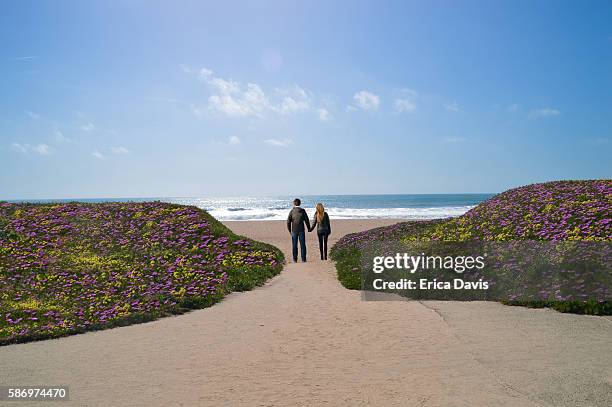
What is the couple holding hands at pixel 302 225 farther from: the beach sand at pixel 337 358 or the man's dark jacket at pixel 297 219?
the beach sand at pixel 337 358

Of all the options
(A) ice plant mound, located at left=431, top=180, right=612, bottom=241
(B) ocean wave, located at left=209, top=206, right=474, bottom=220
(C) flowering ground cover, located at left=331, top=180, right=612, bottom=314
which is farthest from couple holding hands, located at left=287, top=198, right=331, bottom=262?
(B) ocean wave, located at left=209, top=206, right=474, bottom=220

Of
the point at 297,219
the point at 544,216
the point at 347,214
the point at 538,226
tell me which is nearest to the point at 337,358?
the point at 538,226

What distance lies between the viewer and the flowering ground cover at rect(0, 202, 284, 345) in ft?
44.7

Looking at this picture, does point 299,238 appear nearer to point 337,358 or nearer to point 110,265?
point 110,265

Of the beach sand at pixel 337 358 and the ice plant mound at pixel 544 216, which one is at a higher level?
the ice plant mound at pixel 544 216

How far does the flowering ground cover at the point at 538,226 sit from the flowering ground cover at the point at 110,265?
4848mm

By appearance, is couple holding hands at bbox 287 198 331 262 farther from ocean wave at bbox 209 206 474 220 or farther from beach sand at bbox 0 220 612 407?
ocean wave at bbox 209 206 474 220

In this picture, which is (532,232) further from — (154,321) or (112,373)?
(112,373)

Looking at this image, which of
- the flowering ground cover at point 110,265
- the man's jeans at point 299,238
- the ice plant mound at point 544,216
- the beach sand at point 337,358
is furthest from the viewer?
the man's jeans at point 299,238

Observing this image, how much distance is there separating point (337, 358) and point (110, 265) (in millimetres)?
13534

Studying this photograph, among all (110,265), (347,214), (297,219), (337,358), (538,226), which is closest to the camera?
(337,358)

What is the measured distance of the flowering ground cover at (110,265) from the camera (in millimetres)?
13633

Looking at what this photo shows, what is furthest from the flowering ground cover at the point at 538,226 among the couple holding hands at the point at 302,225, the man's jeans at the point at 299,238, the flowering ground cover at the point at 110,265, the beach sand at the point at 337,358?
the flowering ground cover at the point at 110,265

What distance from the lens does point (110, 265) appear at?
19828mm
